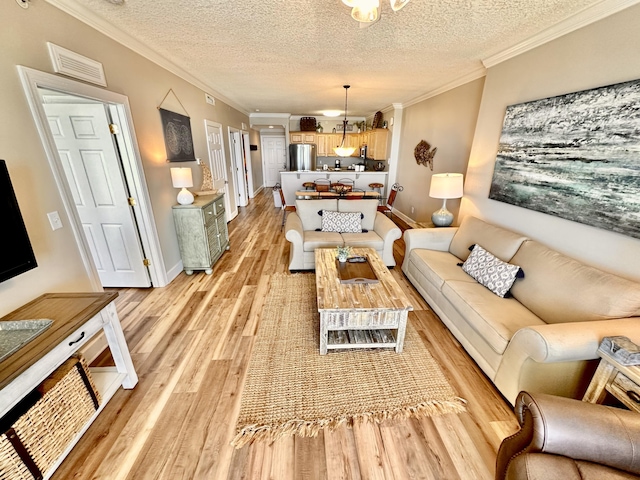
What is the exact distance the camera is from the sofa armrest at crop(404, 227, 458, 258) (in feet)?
10.1

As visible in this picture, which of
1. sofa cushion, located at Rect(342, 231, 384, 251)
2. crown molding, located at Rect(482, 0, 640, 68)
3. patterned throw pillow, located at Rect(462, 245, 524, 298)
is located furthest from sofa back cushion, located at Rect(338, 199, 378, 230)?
crown molding, located at Rect(482, 0, 640, 68)

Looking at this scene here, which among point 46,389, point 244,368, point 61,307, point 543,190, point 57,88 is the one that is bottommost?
point 244,368

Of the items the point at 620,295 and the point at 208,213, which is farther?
the point at 208,213

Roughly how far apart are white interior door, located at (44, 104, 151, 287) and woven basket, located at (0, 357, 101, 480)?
1723 millimetres

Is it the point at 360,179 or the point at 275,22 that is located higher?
the point at 275,22

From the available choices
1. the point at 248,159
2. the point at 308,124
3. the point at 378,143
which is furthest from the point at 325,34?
the point at 308,124

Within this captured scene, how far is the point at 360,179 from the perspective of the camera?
6.52 metres

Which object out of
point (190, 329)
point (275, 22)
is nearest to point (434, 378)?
point (190, 329)

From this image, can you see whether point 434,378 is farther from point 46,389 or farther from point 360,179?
point 360,179

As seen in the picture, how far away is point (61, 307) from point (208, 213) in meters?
2.08

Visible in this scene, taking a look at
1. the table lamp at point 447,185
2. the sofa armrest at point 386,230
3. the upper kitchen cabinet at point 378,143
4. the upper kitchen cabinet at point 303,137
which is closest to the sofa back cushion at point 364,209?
the sofa armrest at point 386,230

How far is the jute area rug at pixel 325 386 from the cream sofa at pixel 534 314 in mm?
373

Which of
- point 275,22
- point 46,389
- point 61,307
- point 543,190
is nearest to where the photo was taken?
point 46,389

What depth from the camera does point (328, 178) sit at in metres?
6.59
